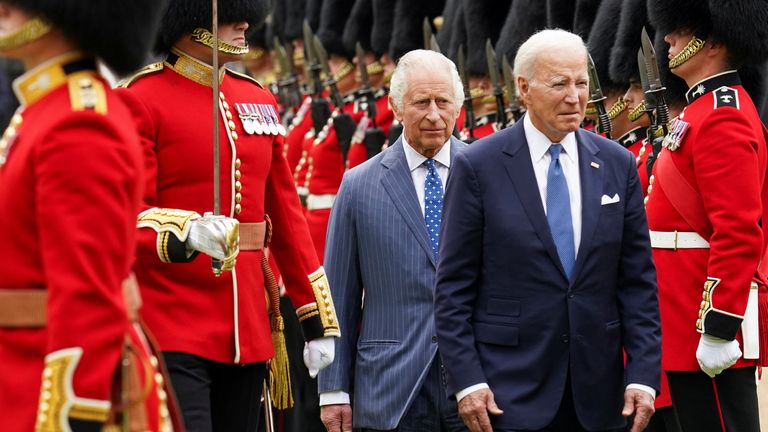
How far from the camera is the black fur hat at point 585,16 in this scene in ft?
24.4

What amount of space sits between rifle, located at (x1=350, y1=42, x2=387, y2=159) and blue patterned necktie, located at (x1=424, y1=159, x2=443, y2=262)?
374 centimetres

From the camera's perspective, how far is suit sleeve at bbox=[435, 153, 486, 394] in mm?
3934

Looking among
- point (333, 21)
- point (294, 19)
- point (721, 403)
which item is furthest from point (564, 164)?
point (294, 19)

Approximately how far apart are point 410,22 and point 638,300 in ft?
19.7

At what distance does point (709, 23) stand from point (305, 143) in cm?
480

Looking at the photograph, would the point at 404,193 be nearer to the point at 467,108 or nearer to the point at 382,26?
the point at 467,108

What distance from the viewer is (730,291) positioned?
4.66m

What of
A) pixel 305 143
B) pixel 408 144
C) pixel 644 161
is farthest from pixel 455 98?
pixel 305 143

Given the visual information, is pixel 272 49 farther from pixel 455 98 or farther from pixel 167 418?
pixel 167 418

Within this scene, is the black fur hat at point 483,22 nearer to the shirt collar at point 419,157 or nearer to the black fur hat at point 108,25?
the shirt collar at point 419,157

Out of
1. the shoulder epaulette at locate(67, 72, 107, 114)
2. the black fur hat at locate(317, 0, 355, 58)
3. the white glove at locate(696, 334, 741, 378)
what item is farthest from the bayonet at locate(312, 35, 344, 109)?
the shoulder epaulette at locate(67, 72, 107, 114)

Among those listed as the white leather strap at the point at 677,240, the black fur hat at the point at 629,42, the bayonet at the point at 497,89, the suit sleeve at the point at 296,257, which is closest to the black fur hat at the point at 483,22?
the bayonet at the point at 497,89

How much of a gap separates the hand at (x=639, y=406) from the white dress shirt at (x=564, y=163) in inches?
14.6

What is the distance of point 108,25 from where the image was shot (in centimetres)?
303
